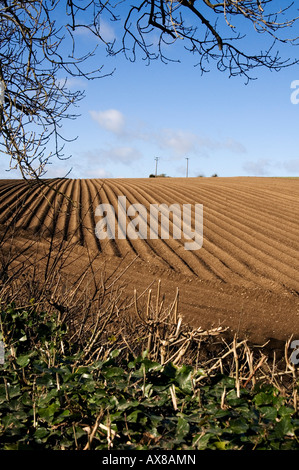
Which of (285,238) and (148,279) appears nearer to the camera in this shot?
(148,279)

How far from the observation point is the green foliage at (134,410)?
2365 millimetres

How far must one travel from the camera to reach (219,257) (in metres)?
11.0

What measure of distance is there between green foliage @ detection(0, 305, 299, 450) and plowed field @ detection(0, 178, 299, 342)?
5.49ft

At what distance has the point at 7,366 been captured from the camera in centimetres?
310

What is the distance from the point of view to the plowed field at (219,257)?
7.48m

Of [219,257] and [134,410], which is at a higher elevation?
[134,410]

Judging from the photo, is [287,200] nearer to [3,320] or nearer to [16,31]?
[16,31]

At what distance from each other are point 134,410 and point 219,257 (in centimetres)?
862

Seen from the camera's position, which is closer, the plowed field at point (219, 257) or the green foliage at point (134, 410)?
Result: the green foliage at point (134, 410)

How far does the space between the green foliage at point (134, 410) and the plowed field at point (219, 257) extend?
5.49 feet

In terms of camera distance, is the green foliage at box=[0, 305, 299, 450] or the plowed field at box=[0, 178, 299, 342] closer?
the green foliage at box=[0, 305, 299, 450]

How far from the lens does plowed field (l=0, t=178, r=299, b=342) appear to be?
7.48 meters
